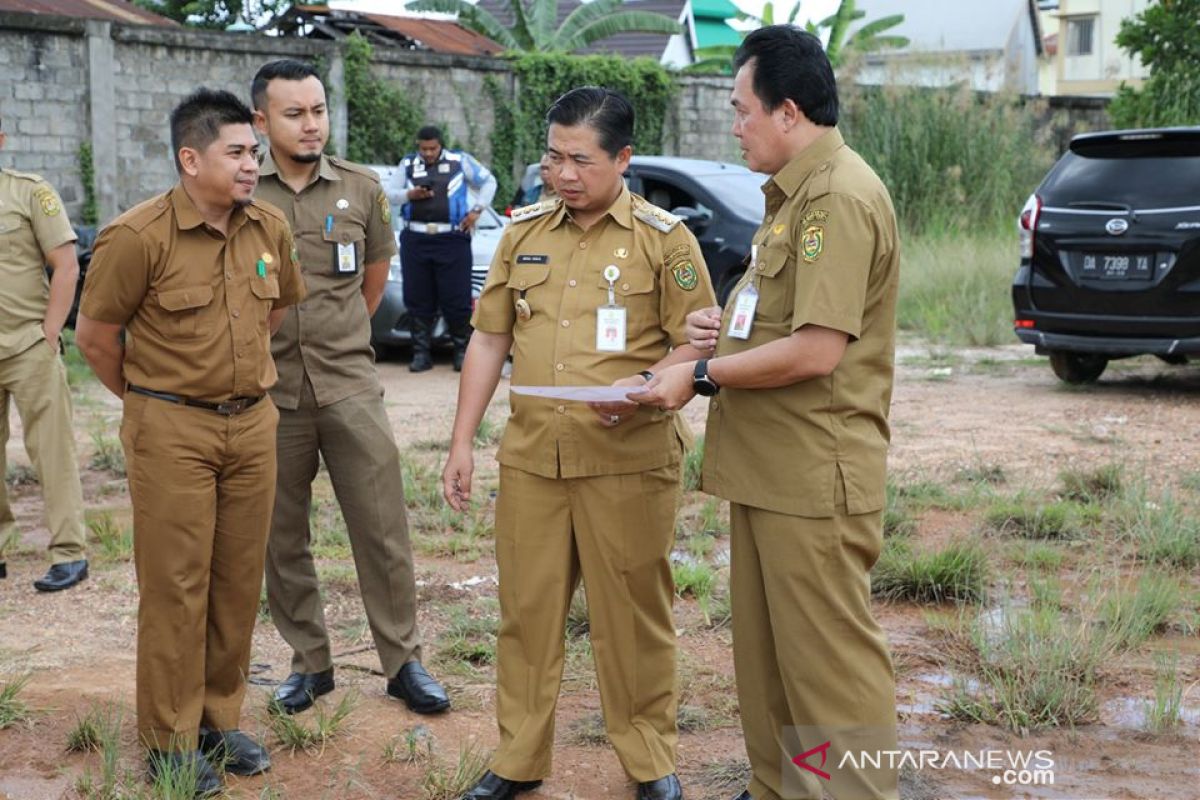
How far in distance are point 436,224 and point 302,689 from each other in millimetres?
7203

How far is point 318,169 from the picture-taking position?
470 cm

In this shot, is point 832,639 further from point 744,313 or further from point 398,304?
point 398,304

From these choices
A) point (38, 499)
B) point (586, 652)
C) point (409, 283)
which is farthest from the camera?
point (409, 283)

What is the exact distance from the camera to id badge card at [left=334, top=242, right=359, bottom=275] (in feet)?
15.3

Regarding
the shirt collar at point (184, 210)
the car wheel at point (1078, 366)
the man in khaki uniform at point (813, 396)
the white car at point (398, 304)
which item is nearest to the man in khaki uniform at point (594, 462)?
the man in khaki uniform at point (813, 396)

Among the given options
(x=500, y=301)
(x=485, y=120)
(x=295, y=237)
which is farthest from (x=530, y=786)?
(x=485, y=120)

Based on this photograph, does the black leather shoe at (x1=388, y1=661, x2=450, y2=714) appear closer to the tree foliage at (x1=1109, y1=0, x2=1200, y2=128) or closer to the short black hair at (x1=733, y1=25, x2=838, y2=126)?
the short black hair at (x1=733, y1=25, x2=838, y2=126)

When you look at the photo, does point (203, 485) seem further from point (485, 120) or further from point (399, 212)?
point (485, 120)

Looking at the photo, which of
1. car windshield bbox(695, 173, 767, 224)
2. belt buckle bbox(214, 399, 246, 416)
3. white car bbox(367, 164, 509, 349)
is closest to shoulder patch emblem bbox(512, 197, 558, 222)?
belt buckle bbox(214, 399, 246, 416)

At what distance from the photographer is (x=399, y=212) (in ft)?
40.3

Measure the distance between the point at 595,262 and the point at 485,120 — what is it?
15065 mm

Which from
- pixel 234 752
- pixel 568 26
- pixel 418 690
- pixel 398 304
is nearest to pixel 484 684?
pixel 418 690

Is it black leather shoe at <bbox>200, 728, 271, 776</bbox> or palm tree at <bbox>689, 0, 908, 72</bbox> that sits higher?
palm tree at <bbox>689, 0, 908, 72</bbox>

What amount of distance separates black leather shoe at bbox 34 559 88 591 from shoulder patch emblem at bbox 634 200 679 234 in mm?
3320
